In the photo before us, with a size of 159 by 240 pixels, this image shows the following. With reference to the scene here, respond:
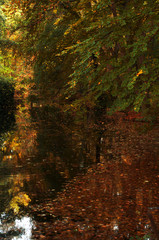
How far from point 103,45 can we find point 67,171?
4346mm

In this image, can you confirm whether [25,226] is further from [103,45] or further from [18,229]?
[103,45]

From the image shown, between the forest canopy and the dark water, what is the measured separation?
74.6 inches

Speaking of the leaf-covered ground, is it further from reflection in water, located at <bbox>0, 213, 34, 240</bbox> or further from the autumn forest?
reflection in water, located at <bbox>0, 213, 34, 240</bbox>

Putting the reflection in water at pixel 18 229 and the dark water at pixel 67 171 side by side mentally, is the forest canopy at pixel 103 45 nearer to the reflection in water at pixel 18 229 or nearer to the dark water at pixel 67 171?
the dark water at pixel 67 171

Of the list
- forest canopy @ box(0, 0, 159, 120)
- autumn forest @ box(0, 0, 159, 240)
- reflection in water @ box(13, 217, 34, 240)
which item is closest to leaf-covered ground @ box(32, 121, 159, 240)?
autumn forest @ box(0, 0, 159, 240)

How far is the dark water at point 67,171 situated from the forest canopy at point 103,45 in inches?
74.6

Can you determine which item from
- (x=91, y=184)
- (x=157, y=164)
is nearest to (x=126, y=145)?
(x=157, y=164)

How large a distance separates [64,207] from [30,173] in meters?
3.06

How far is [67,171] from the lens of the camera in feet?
34.2

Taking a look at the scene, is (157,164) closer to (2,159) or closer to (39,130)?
(2,159)

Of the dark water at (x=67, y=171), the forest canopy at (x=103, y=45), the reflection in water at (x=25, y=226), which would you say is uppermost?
the forest canopy at (x=103, y=45)

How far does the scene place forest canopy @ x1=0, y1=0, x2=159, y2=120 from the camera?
27.8 ft

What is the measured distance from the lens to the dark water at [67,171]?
675 centimetres

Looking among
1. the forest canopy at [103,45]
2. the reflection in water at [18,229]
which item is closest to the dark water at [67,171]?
the reflection in water at [18,229]
